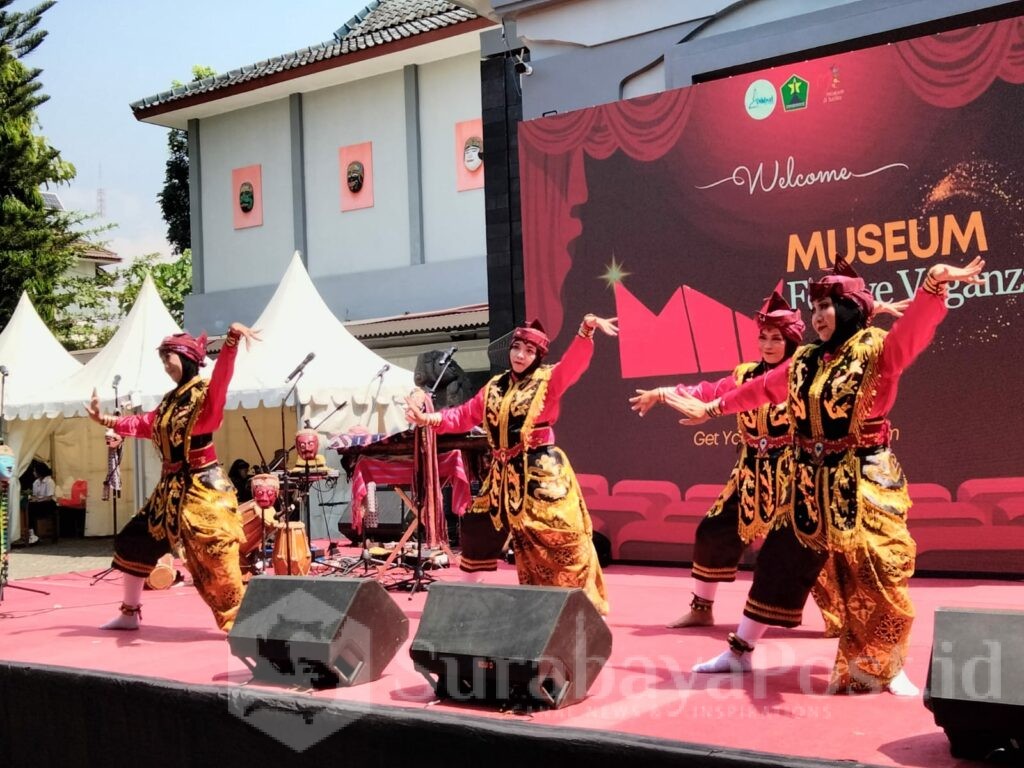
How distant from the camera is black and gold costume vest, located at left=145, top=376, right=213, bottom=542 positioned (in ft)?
19.9

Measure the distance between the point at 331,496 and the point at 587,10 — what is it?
5.89 metres

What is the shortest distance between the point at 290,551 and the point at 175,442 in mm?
2227

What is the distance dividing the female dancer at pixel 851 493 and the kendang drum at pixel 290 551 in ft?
14.8

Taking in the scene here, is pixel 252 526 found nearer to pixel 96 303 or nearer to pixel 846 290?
pixel 846 290

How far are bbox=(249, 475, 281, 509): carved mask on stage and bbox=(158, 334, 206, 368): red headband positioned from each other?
194cm

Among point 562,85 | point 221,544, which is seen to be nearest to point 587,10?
point 562,85

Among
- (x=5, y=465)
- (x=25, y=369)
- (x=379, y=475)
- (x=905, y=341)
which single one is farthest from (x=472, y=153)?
(x=905, y=341)

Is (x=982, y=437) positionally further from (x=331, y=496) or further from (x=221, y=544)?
(x=331, y=496)

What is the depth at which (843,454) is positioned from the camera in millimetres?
4191

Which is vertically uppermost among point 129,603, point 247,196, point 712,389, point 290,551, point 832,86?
point 247,196

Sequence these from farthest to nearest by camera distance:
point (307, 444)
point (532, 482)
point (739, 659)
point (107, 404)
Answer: point (107, 404) → point (307, 444) → point (532, 482) → point (739, 659)

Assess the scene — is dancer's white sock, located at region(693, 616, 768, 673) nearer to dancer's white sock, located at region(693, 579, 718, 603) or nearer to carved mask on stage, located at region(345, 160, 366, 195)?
dancer's white sock, located at region(693, 579, 718, 603)

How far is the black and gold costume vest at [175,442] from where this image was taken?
607cm

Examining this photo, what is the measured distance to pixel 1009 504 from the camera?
734cm
